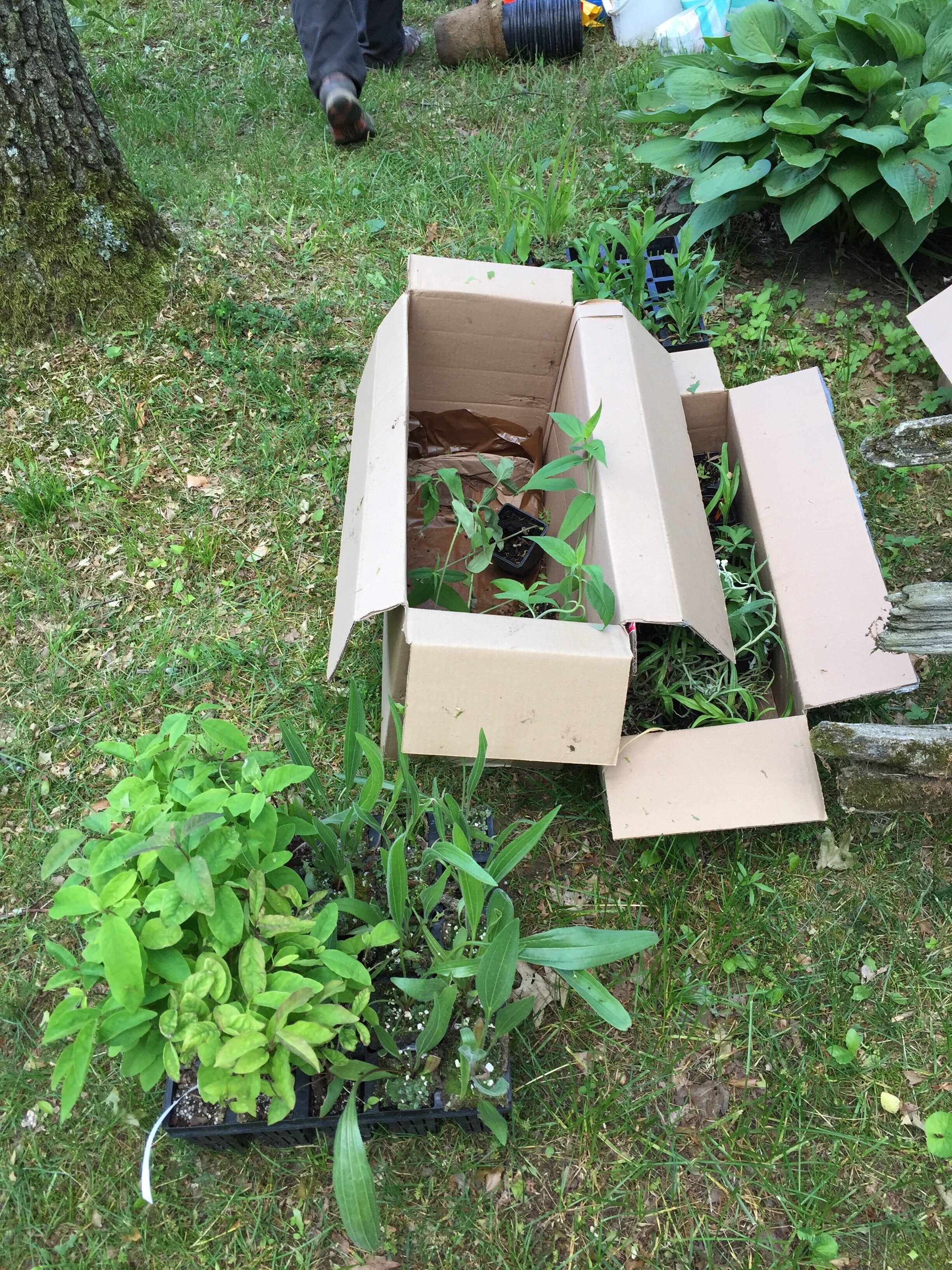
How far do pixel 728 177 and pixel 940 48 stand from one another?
59 centimetres

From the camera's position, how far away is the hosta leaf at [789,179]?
230 centimetres

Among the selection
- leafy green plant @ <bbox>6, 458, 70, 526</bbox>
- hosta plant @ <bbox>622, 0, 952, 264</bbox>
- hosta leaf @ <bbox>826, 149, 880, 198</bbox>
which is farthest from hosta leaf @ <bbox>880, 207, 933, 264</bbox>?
leafy green plant @ <bbox>6, 458, 70, 526</bbox>

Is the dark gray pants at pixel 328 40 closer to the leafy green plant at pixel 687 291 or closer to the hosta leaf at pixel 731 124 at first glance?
the hosta leaf at pixel 731 124

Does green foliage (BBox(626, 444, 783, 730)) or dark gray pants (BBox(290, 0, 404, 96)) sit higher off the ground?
dark gray pants (BBox(290, 0, 404, 96))

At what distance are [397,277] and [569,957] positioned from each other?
2169 millimetres

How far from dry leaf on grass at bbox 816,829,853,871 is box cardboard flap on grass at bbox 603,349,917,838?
0.24m

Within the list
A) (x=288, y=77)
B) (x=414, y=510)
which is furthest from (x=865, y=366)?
(x=288, y=77)

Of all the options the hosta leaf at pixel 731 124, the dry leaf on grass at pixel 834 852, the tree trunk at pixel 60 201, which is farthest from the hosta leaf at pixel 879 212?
the tree trunk at pixel 60 201

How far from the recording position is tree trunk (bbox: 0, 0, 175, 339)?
83.0 inches

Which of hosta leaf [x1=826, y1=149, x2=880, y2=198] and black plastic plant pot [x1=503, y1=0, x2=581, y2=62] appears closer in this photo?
hosta leaf [x1=826, y1=149, x2=880, y2=198]

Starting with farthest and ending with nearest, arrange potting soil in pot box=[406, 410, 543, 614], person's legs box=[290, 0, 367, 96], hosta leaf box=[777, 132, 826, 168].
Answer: person's legs box=[290, 0, 367, 96], hosta leaf box=[777, 132, 826, 168], potting soil in pot box=[406, 410, 543, 614]

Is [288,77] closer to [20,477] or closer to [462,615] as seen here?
[20,477]

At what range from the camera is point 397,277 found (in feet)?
8.59

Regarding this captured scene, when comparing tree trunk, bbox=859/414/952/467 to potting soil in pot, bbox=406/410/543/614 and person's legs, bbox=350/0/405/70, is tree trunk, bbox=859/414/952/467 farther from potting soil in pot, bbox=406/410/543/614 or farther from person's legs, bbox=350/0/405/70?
person's legs, bbox=350/0/405/70
